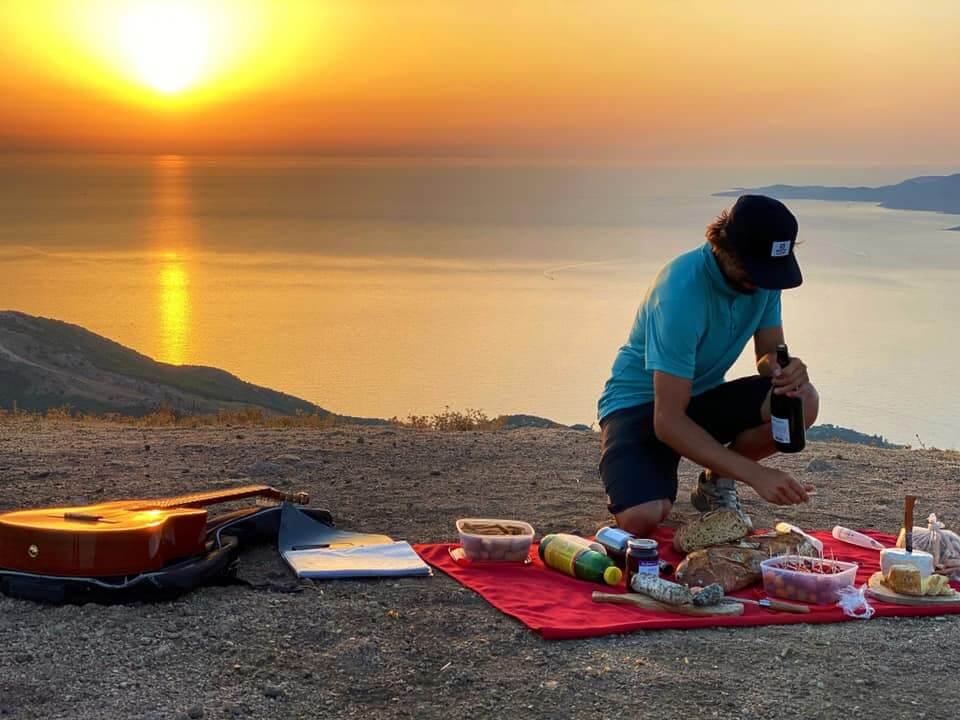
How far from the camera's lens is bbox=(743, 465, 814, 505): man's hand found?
15.4ft

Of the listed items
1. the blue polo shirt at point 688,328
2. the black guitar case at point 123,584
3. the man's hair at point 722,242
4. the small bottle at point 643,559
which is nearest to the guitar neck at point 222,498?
the black guitar case at point 123,584

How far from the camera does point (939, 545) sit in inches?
195

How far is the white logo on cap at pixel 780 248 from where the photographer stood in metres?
4.92

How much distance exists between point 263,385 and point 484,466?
64.5 ft

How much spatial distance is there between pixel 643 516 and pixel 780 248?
1.39m

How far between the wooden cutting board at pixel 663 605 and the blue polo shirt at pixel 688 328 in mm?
1044

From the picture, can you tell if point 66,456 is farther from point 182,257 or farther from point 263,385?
point 182,257

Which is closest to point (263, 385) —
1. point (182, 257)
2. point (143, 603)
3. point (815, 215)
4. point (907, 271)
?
point (143, 603)

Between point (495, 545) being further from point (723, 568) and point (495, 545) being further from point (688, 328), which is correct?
point (688, 328)

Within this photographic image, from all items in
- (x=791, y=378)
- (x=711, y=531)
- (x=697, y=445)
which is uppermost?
(x=791, y=378)

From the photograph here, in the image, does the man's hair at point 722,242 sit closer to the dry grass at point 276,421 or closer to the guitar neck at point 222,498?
the guitar neck at point 222,498

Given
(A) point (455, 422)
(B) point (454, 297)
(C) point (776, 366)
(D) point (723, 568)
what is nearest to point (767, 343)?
(C) point (776, 366)

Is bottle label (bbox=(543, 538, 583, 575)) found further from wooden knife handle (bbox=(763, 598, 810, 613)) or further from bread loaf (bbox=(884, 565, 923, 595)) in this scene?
bread loaf (bbox=(884, 565, 923, 595))

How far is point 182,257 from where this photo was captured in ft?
252
